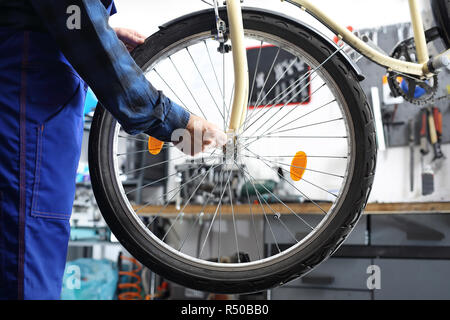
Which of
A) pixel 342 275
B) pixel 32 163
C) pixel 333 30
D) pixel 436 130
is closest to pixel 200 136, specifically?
pixel 32 163

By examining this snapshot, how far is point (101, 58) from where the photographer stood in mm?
583

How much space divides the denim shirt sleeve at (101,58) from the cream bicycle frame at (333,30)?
0.18 metres

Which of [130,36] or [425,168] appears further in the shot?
[425,168]

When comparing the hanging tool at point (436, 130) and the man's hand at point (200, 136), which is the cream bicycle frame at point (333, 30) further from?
the hanging tool at point (436, 130)

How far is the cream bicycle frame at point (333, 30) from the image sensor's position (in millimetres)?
700

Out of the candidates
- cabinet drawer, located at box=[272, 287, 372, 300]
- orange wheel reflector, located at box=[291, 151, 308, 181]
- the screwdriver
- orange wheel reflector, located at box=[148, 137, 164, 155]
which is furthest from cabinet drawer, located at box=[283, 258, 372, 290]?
orange wheel reflector, located at box=[148, 137, 164, 155]

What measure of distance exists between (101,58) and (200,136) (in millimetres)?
196

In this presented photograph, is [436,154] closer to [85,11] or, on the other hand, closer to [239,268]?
[239,268]

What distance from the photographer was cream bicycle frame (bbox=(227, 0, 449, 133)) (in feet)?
2.30

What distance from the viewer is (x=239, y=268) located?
0.76 meters

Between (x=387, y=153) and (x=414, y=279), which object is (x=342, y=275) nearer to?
(x=414, y=279)

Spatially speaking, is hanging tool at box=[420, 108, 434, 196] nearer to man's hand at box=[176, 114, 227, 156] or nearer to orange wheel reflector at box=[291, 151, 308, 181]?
orange wheel reflector at box=[291, 151, 308, 181]

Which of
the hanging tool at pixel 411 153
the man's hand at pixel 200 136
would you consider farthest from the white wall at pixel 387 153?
the man's hand at pixel 200 136

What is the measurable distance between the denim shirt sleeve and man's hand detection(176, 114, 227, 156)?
8 cm
